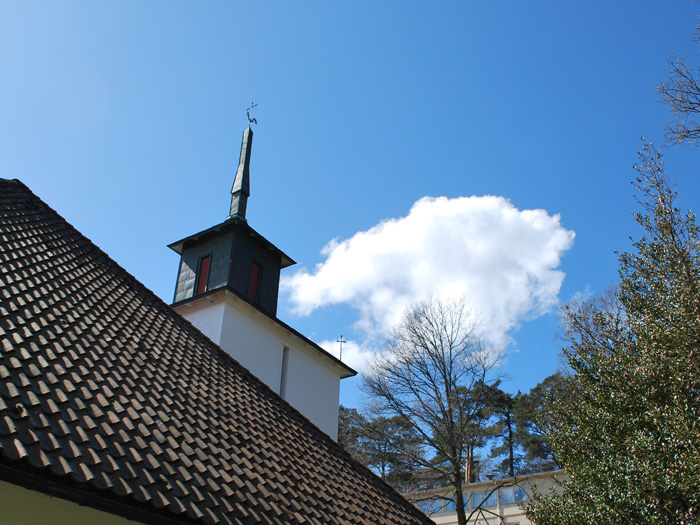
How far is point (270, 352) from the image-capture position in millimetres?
16594

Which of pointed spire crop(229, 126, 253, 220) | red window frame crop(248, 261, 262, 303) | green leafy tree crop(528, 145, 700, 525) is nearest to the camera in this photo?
green leafy tree crop(528, 145, 700, 525)

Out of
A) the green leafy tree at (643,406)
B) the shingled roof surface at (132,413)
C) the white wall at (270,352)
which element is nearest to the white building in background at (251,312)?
the white wall at (270,352)

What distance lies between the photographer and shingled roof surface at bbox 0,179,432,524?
4.71 m

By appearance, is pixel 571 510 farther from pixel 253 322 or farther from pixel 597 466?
pixel 253 322

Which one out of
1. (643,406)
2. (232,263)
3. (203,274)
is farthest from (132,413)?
(203,274)

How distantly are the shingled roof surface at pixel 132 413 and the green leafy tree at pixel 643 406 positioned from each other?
11.0ft

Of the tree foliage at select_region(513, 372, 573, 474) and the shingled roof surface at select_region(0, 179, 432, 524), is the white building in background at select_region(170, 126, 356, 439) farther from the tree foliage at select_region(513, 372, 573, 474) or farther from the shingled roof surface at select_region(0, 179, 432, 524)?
the tree foliage at select_region(513, 372, 573, 474)

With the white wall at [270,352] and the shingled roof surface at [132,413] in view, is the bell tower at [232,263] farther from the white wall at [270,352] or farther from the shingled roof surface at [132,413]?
the shingled roof surface at [132,413]

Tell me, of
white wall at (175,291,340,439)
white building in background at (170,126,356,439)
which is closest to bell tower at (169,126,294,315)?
white building in background at (170,126,356,439)

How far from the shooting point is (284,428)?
8.90 m

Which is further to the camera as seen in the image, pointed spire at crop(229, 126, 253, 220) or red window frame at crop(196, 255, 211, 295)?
pointed spire at crop(229, 126, 253, 220)

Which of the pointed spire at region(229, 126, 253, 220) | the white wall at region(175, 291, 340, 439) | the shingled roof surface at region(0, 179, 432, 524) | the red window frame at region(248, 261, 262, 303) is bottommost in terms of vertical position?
the shingled roof surface at region(0, 179, 432, 524)

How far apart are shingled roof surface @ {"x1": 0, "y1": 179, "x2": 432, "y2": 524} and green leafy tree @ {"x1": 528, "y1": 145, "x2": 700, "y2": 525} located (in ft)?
11.0

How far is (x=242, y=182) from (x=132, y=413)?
15.5 m
